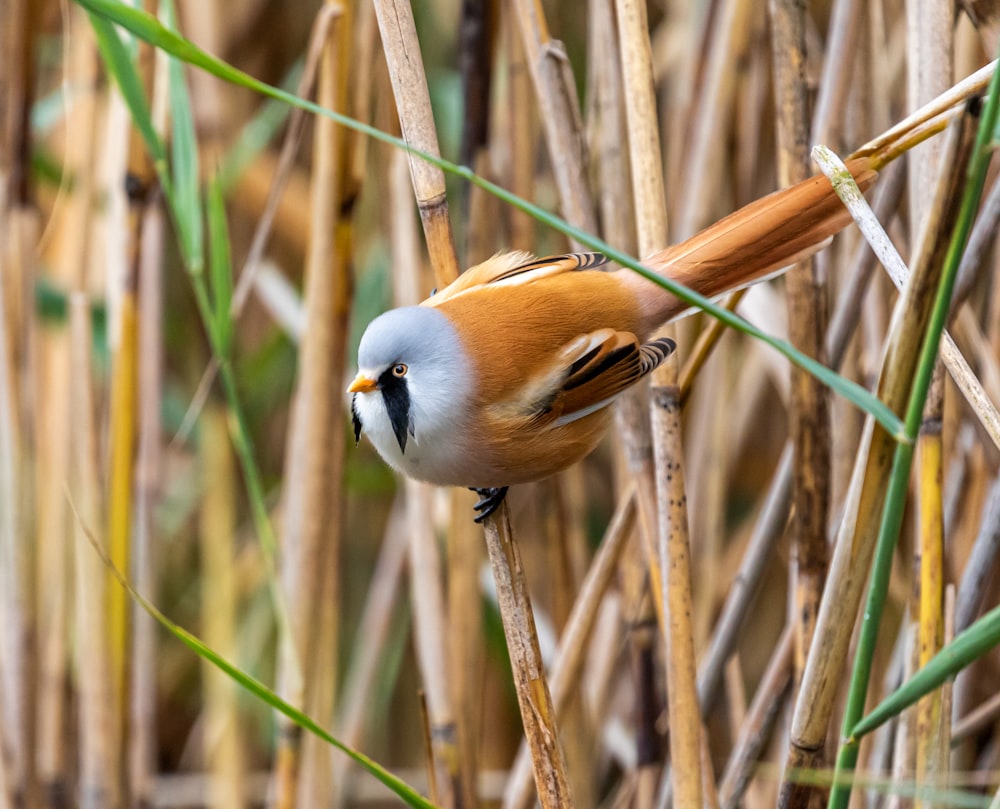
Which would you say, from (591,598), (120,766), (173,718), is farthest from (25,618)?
(173,718)

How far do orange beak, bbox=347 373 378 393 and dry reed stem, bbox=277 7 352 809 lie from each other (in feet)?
1.06

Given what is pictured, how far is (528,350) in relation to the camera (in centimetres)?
131

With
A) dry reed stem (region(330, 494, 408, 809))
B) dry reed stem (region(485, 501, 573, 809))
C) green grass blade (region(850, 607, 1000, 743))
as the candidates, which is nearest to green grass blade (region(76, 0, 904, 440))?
green grass blade (region(850, 607, 1000, 743))

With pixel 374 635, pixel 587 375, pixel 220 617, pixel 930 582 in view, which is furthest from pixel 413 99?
pixel 220 617

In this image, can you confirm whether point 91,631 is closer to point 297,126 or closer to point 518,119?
point 297,126

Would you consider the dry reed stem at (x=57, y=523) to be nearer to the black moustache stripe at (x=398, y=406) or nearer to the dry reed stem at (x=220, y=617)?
the dry reed stem at (x=220, y=617)

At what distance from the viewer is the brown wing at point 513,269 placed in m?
1.39

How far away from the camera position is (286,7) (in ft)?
8.55

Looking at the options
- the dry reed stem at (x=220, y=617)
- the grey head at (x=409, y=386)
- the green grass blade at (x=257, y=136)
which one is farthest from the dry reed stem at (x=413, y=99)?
the dry reed stem at (x=220, y=617)

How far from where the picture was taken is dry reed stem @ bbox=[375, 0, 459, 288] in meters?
1.12

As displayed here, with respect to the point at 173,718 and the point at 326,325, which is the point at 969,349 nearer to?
the point at 326,325

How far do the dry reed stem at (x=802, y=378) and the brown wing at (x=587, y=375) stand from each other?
193 mm

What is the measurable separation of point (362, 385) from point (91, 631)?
0.78 metres

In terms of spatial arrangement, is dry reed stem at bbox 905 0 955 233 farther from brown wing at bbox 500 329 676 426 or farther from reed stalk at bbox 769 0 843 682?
brown wing at bbox 500 329 676 426
